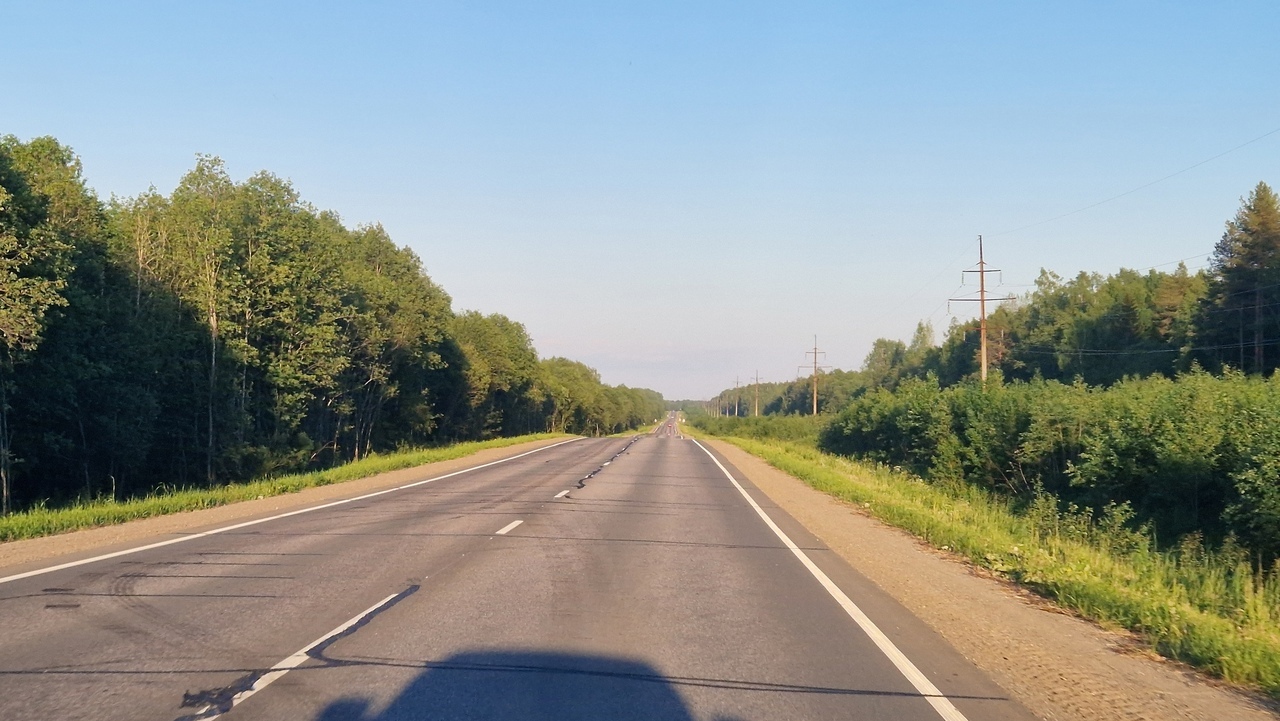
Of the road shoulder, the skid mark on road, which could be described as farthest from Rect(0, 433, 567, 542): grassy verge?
the road shoulder

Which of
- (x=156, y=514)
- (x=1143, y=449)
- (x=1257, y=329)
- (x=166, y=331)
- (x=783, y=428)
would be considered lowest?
(x=156, y=514)

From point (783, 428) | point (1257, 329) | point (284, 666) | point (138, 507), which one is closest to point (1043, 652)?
point (284, 666)

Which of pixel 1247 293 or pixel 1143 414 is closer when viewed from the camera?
pixel 1143 414

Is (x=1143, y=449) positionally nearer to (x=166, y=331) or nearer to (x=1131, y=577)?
(x=1131, y=577)

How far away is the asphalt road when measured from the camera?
6.20m

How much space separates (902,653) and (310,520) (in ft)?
40.2

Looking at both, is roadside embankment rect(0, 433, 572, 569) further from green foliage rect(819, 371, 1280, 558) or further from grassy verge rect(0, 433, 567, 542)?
green foliage rect(819, 371, 1280, 558)

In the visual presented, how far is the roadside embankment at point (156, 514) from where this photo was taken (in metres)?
13.9

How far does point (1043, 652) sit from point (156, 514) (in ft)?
53.7

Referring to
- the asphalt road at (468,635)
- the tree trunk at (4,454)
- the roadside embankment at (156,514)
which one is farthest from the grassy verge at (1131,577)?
the tree trunk at (4,454)

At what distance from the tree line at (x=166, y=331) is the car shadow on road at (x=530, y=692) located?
1754cm

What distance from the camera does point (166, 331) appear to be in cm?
3084

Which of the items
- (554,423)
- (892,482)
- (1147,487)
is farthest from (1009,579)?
(554,423)

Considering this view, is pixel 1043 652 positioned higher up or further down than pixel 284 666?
further down
